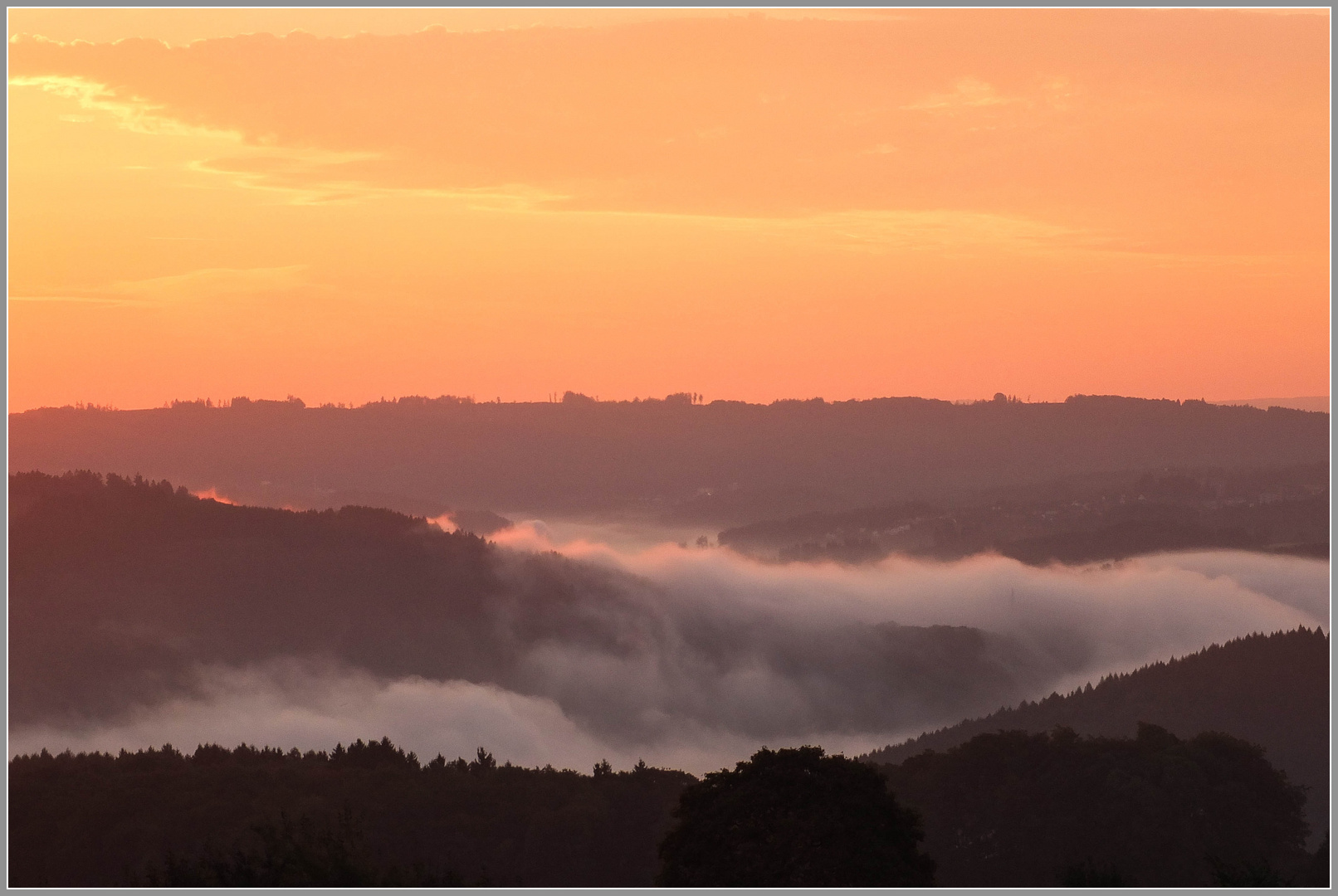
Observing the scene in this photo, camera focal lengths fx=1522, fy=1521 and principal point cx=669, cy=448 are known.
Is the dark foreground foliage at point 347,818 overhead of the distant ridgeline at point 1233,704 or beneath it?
beneath

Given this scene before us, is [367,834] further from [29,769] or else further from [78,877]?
[29,769]

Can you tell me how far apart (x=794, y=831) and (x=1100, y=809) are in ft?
127

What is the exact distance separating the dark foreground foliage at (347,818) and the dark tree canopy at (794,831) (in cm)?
1454

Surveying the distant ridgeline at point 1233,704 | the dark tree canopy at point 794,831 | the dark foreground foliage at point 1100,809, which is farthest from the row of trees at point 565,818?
the distant ridgeline at point 1233,704

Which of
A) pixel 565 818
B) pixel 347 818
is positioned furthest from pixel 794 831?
pixel 565 818

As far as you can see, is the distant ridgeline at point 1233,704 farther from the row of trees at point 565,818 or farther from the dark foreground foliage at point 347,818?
the dark foreground foliage at point 347,818

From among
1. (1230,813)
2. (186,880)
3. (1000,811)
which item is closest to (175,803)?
(186,880)

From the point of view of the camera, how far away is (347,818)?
6681 centimetres

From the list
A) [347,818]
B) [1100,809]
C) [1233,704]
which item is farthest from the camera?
[1233,704]

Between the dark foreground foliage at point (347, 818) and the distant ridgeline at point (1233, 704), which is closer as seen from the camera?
the dark foreground foliage at point (347, 818)

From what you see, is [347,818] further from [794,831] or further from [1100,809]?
[1100,809]

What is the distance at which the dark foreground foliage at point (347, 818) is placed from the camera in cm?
6688

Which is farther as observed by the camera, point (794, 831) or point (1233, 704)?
point (1233, 704)

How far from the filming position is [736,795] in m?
44.0
